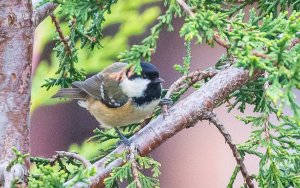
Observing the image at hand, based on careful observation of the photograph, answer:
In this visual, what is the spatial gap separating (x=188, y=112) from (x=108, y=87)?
86 cm

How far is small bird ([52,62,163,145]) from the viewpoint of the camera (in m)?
2.31

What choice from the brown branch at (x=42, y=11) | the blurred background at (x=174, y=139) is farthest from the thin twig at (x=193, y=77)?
the blurred background at (x=174, y=139)

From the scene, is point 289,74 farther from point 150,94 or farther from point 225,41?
point 150,94

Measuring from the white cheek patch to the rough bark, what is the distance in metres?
0.73

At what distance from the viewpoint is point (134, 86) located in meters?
2.40

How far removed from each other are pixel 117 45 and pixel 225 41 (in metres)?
1.45

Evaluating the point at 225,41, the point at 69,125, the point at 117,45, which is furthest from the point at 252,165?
the point at 225,41

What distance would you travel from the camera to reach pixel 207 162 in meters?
5.00

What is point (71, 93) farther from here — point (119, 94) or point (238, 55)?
point (238, 55)

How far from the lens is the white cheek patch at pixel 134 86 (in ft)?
7.73

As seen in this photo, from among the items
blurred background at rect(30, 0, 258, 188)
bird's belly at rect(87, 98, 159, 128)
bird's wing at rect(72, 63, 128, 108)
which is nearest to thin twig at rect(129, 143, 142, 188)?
bird's belly at rect(87, 98, 159, 128)

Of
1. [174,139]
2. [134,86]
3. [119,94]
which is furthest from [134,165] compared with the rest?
[174,139]

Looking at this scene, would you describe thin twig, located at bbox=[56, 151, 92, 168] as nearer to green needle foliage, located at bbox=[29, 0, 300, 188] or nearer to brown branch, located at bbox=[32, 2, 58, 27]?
green needle foliage, located at bbox=[29, 0, 300, 188]

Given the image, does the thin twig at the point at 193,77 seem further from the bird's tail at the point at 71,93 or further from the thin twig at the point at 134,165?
the bird's tail at the point at 71,93
